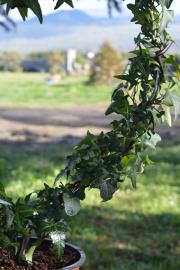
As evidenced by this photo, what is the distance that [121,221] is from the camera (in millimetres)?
5703

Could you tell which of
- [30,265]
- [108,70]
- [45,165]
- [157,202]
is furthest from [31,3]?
[108,70]

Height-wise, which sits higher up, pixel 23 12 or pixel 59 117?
pixel 23 12

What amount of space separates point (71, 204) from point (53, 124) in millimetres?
13024

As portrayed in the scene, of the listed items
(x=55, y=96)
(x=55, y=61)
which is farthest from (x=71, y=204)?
(x=55, y=61)

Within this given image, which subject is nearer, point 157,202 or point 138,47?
point 138,47

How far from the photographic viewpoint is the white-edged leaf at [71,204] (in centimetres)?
149

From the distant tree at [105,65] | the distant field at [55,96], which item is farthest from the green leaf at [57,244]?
the distant tree at [105,65]

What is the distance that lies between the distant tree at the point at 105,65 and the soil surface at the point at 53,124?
5.95 meters

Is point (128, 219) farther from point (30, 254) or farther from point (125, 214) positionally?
point (30, 254)

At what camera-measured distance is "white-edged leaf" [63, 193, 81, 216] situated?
1.49 m

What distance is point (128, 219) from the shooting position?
5.75m

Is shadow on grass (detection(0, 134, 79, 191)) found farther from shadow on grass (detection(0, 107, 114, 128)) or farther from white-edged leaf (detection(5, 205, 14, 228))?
white-edged leaf (detection(5, 205, 14, 228))

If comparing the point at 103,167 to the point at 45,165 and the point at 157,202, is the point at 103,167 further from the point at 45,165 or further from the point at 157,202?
the point at 45,165

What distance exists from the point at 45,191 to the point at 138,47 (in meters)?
0.39
